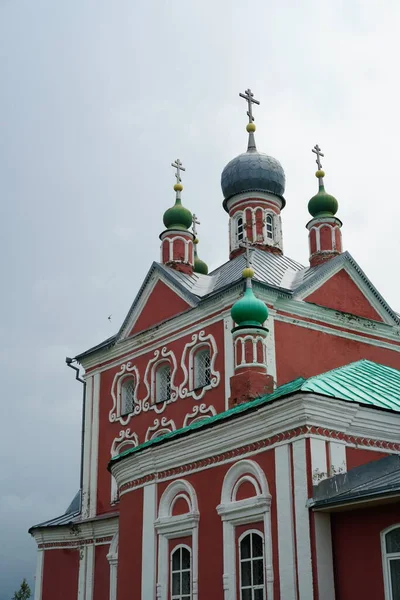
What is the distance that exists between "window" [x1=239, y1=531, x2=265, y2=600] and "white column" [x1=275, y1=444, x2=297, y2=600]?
518 millimetres

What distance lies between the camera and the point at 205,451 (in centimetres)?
1108

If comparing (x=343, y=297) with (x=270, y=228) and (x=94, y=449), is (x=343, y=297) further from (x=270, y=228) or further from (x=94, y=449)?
(x=94, y=449)

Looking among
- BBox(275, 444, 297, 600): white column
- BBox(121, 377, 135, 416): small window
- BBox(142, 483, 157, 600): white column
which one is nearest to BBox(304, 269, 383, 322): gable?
BBox(121, 377, 135, 416): small window

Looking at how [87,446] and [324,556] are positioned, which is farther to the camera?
[87,446]

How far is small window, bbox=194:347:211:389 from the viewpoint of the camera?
1587cm

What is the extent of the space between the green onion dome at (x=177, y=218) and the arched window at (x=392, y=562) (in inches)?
450

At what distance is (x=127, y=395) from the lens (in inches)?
714

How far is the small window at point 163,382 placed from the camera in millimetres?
16844

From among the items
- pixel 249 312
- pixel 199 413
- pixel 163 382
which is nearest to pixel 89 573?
pixel 163 382

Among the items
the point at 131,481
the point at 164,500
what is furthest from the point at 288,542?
the point at 131,481

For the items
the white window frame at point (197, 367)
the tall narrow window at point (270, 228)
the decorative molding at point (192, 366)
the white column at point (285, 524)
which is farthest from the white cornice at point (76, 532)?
the white column at point (285, 524)

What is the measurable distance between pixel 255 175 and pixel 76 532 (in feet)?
28.4

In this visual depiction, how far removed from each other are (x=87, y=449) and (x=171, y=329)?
12.2ft

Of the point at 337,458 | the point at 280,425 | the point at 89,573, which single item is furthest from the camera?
the point at 89,573
